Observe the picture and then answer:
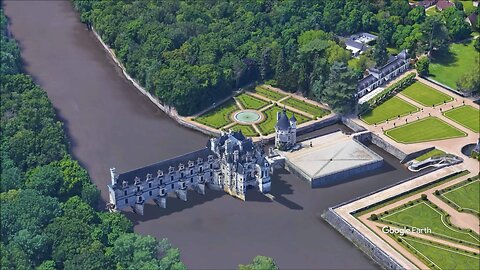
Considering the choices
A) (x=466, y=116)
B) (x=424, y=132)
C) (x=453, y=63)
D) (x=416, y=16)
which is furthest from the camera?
(x=416, y=16)

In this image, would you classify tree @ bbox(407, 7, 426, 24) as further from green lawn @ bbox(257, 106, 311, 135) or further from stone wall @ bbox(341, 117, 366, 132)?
green lawn @ bbox(257, 106, 311, 135)

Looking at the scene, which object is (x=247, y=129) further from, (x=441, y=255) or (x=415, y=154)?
(x=441, y=255)

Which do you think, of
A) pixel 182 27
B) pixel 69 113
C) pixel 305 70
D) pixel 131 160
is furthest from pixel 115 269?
pixel 182 27

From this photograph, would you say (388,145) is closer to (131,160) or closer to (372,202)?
(372,202)

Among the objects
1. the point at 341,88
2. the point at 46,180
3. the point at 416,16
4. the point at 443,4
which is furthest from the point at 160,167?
the point at 443,4

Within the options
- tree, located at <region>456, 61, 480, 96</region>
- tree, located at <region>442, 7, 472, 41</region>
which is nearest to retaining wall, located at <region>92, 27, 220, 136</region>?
tree, located at <region>456, 61, 480, 96</region>

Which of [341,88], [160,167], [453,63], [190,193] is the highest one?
[341,88]
